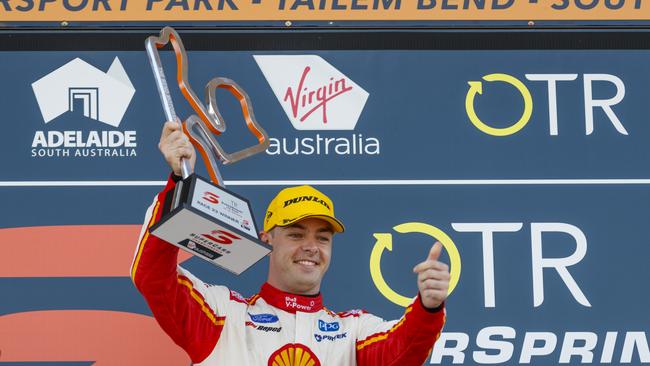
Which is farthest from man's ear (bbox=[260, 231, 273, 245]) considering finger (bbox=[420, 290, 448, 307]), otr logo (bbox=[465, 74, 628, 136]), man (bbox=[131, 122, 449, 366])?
otr logo (bbox=[465, 74, 628, 136])

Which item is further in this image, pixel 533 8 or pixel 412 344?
pixel 533 8

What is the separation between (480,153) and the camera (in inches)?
167

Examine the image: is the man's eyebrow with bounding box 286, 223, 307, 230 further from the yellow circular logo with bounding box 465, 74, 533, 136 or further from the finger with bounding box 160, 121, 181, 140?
the yellow circular logo with bounding box 465, 74, 533, 136

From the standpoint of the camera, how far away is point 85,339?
4.10 metres

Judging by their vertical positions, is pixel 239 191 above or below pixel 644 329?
above

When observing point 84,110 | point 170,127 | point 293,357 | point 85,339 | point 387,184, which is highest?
point 84,110

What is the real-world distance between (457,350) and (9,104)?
1.55m

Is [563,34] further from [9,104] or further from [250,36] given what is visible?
[9,104]

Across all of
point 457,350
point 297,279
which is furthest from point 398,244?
point 297,279

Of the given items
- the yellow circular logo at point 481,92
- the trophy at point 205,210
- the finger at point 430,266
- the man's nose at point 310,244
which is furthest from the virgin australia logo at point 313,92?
the finger at point 430,266

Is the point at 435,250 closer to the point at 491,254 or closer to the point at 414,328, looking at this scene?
the point at 414,328

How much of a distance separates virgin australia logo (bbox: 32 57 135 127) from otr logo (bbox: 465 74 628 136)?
106 centimetres

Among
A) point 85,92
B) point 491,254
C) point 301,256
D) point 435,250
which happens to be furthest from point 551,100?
point 85,92

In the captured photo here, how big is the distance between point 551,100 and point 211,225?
1524 mm
